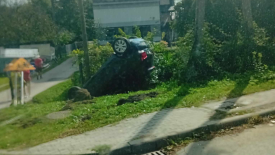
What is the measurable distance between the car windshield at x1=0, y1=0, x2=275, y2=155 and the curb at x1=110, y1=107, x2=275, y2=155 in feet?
0.06

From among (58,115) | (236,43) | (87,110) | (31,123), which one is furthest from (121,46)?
(31,123)

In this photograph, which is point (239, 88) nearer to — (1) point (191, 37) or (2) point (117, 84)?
(1) point (191, 37)

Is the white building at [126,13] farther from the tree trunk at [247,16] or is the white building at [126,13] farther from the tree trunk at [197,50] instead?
the tree trunk at [197,50]

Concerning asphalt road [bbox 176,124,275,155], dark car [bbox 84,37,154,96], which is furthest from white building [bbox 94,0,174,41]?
asphalt road [bbox 176,124,275,155]

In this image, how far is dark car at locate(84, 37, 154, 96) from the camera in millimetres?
11094

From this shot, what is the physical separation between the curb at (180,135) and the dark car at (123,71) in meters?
5.24

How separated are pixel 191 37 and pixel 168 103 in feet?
14.7

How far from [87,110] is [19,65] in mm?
3429

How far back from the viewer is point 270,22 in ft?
45.2

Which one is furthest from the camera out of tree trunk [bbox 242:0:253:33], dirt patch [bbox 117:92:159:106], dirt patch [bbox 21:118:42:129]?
tree trunk [bbox 242:0:253:33]

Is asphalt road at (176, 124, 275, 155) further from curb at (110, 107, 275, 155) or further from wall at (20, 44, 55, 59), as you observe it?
wall at (20, 44, 55, 59)

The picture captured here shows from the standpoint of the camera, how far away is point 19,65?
4559mm

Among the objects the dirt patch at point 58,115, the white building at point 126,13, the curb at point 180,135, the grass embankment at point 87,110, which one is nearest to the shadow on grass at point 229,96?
the grass embankment at point 87,110

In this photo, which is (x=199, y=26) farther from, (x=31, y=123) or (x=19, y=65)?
(x=19, y=65)
